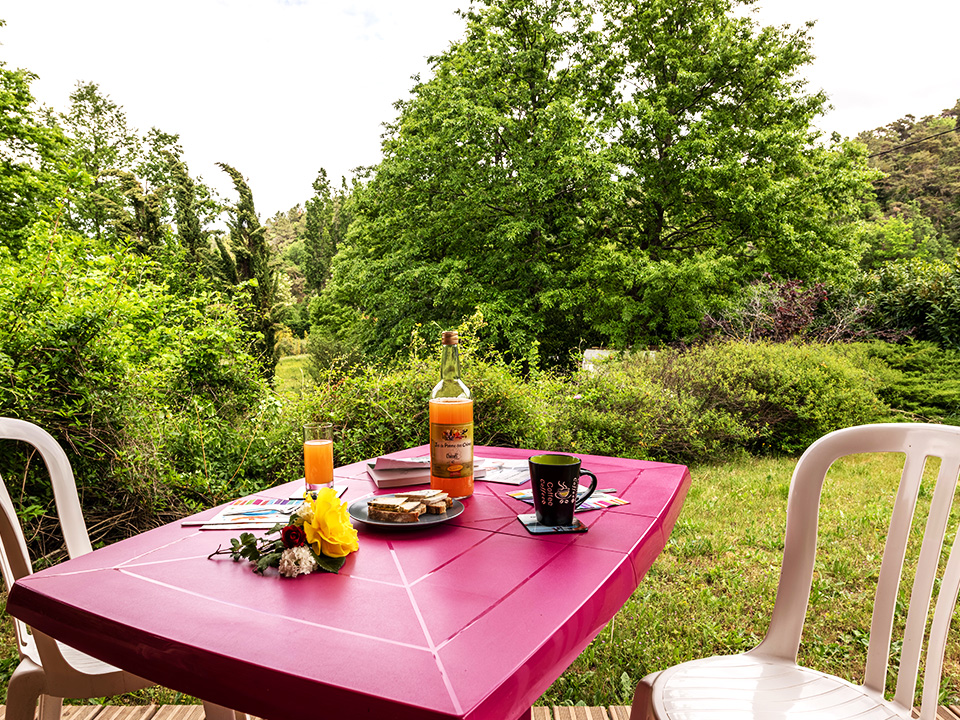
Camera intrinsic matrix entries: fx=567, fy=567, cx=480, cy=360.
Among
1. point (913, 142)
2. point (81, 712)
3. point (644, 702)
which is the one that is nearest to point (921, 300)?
point (644, 702)

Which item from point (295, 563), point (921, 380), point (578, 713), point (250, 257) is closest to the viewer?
point (295, 563)

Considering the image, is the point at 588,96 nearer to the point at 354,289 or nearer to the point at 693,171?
the point at 693,171

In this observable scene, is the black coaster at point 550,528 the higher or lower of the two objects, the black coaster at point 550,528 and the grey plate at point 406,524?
the lower

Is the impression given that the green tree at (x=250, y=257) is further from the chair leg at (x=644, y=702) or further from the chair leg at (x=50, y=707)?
the chair leg at (x=644, y=702)

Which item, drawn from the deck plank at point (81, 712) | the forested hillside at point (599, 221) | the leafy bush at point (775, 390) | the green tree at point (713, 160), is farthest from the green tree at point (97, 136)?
the deck plank at point (81, 712)

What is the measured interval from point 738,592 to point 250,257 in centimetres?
1080

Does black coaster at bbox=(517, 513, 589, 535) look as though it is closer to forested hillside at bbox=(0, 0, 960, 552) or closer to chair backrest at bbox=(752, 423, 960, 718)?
chair backrest at bbox=(752, 423, 960, 718)

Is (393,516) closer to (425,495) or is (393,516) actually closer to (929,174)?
(425,495)

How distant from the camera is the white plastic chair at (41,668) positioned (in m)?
1.12

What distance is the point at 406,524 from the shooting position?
1.09 meters

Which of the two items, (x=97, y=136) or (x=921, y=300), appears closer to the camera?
(x=921, y=300)

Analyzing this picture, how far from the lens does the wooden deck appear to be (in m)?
1.69

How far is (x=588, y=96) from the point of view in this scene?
37.4 ft

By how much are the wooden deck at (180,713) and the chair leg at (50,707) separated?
1.92 ft
